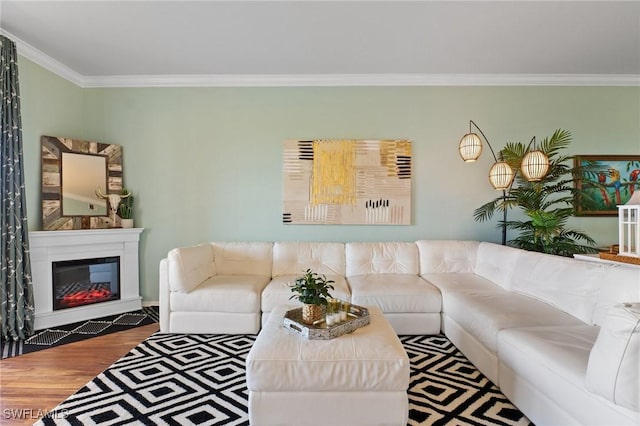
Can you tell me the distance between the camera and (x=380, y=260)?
3498 millimetres

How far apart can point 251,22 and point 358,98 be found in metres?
1.56

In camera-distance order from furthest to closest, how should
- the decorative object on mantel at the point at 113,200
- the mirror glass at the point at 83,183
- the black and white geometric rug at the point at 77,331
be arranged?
the decorative object on mantel at the point at 113,200
the mirror glass at the point at 83,183
the black and white geometric rug at the point at 77,331

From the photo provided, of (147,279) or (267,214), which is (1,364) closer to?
(147,279)

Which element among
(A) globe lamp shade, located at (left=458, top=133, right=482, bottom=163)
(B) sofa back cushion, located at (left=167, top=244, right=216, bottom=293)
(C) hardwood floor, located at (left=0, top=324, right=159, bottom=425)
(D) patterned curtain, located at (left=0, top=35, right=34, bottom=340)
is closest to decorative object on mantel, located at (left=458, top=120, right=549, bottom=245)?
(A) globe lamp shade, located at (left=458, top=133, right=482, bottom=163)

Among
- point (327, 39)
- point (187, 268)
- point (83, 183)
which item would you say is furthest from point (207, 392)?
point (327, 39)

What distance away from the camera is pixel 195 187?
152 inches

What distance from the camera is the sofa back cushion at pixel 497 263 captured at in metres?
2.88

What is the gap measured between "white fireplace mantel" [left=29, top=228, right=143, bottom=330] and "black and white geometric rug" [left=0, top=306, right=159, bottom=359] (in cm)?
10

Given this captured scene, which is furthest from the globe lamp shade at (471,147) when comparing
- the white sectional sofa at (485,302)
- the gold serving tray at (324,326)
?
the gold serving tray at (324,326)

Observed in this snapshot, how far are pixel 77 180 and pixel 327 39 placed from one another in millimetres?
3082

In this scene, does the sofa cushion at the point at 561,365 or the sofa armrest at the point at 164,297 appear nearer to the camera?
the sofa cushion at the point at 561,365

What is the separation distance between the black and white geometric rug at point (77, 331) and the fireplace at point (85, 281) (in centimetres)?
24

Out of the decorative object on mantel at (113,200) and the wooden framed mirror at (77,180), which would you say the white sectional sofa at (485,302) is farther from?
the wooden framed mirror at (77,180)

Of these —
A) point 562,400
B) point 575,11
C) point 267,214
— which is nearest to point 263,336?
point 562,400
